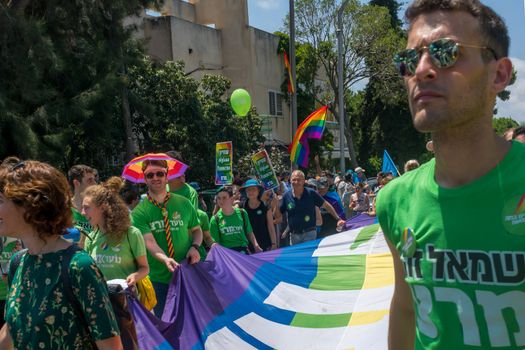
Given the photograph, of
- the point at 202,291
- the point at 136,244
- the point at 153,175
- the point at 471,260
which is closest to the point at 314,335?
the point at 202,291

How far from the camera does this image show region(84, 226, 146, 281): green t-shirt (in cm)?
488

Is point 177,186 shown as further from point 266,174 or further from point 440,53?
point 440,53

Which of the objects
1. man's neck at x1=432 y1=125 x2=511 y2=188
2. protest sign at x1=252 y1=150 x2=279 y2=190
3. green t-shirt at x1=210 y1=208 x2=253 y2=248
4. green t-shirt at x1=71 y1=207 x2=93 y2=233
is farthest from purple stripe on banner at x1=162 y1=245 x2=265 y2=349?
protest sign at x1=252 y1=150 x2=279 y2=190

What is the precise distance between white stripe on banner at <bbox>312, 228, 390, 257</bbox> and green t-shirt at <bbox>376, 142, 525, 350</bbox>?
409 centimetres

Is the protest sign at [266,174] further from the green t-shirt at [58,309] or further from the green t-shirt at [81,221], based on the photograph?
the green t-shirt at [58,309]

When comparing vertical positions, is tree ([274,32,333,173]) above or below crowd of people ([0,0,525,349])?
above

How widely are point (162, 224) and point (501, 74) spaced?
4.44 meters

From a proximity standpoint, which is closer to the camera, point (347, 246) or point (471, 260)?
point (471, 260)

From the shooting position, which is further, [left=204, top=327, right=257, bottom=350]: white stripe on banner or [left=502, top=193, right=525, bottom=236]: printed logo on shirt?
[left=204, top=327, right=257, bottom=350]: white stripe on banner

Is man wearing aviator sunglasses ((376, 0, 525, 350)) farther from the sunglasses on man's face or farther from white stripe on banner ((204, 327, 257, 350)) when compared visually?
the sunglasses on man's face

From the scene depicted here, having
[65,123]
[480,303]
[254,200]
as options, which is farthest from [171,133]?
[480,303]

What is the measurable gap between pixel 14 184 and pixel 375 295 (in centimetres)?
327

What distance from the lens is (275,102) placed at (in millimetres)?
34688

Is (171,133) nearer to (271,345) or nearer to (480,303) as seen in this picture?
(271,345)
